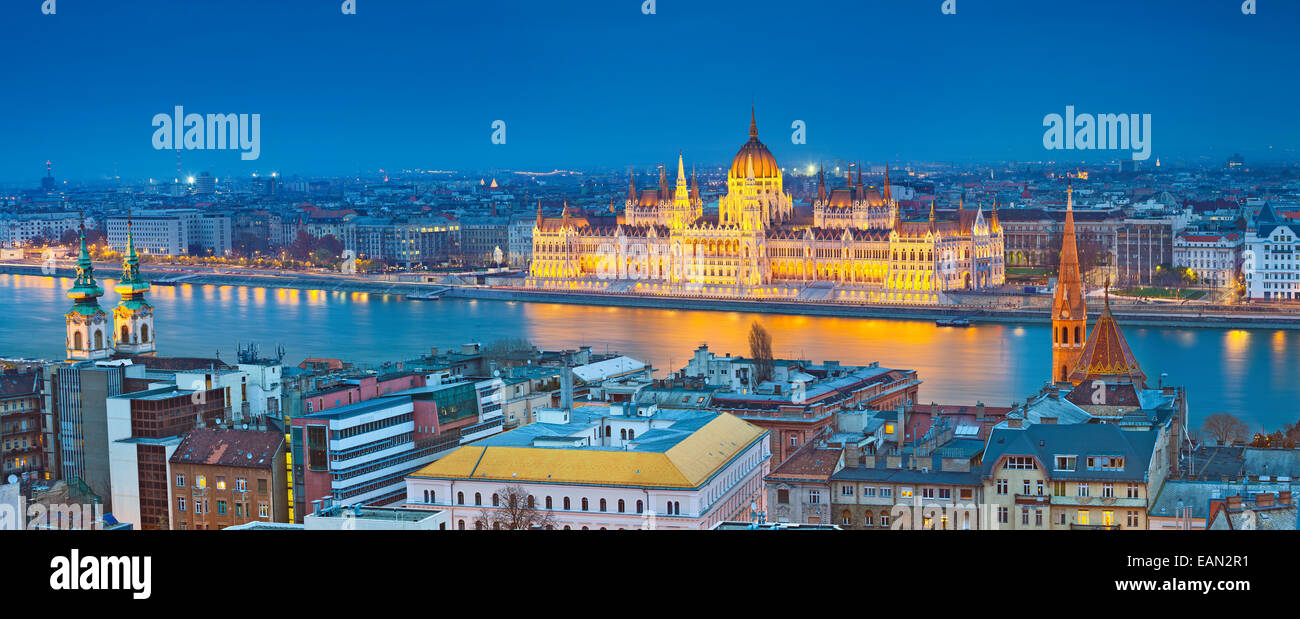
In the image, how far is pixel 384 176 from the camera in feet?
220

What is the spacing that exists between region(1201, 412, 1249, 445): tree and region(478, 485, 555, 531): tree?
4.41 meters

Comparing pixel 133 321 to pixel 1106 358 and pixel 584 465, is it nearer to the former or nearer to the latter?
pixel 584 465

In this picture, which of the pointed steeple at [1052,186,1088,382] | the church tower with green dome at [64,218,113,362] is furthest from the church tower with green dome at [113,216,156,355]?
the pointed steeple at [1052,186,1088,382]

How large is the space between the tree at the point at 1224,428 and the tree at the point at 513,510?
14.5 feet

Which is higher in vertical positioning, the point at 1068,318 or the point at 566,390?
the point at 1068,318

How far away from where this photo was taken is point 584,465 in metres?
6.47

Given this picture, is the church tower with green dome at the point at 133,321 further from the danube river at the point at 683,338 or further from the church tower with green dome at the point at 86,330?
the danube river at the point at 683,338

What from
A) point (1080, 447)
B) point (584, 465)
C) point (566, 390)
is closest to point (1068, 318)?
point (566, 390)

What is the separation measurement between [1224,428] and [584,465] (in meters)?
5.14

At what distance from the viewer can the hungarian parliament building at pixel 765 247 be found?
989 inches

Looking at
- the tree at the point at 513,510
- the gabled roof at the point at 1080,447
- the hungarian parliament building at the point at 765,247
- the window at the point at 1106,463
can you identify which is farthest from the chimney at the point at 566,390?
the hungarian parliament building at the point at 765,247

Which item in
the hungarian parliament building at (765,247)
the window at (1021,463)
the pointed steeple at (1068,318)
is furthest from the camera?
the hungarian parliament building at (765,247)
